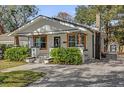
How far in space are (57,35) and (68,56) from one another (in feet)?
16.2

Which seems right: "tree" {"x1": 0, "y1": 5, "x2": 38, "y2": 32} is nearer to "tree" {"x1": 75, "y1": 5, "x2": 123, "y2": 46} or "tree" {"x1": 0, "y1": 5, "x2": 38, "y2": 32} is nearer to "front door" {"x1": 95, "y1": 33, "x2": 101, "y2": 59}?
"tree" {"x1": 75, "y1": 5, "x2": 123, "y2": 46}

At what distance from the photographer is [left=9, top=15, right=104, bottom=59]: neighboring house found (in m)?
21.6

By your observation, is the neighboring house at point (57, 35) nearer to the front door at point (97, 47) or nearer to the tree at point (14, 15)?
the front door at point (97, 47)

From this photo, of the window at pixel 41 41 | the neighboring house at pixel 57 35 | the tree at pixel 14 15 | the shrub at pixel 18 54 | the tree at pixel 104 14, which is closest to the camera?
the shrub at pixel 18 54

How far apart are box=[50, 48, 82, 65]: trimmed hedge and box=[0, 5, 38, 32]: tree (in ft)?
81.2

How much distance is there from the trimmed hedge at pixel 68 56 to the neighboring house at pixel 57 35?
207 cm

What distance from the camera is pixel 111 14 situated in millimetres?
33031

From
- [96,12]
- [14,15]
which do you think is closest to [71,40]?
[96,12]

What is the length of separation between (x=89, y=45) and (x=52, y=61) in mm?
4135

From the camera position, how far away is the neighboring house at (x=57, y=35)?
2158 centimetres

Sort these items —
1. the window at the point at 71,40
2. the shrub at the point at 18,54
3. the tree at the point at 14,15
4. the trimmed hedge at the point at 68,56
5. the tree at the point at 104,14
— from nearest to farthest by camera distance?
the trimmed hedge at the point at 68,56
the shrub at the point at 18,54
the window at the point at 71,40
the tree at the point at 104,14
the tree at the point at 14,15

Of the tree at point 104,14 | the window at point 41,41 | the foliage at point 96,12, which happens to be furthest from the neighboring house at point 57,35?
the foliage at point 96,12

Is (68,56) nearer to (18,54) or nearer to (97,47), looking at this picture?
(18,54)
